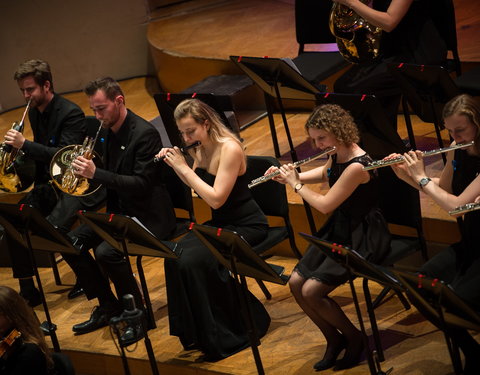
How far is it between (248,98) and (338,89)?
56.6 inches

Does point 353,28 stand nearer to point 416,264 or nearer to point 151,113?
point 416,264

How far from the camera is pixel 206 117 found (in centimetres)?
404

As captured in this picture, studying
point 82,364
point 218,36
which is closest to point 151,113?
point 218,36

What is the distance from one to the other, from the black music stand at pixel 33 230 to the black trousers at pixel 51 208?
0.69 meters

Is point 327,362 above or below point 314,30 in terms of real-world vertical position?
below

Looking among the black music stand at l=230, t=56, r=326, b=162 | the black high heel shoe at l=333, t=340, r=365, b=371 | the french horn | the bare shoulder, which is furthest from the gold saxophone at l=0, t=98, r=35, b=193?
the black high heel shoe at l=333, t=340, r=365, b=371

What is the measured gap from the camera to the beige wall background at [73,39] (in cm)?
778

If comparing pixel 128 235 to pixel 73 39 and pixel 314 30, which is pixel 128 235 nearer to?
pixel 314 30

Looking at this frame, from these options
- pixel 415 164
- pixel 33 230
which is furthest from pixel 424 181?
pixel 33 230

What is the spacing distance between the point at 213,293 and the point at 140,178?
755 mm

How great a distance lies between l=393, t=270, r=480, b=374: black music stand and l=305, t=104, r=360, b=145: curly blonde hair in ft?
3.18

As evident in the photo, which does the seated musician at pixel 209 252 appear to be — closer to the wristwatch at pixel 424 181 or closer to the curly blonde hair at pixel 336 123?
the curly blonde hair at pixel 336 123

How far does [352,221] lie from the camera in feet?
12.3

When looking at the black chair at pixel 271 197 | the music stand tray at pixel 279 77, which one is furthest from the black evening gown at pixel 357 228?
the music stand tray at pixel 279 77
